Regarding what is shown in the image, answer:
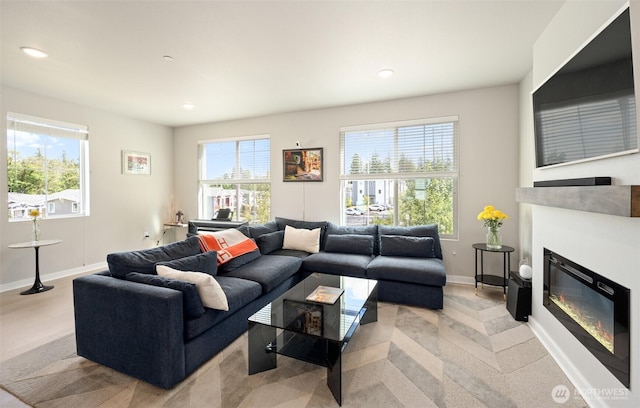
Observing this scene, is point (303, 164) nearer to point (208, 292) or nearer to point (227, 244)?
point (227, 244)

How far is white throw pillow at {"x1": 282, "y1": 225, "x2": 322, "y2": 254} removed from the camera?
4039 millimetres

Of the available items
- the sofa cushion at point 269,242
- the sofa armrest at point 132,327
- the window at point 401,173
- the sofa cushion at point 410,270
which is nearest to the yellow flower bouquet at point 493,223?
the window at point 401,173

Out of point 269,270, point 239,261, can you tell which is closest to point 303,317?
point 269,270

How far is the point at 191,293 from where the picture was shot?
75.0 inches

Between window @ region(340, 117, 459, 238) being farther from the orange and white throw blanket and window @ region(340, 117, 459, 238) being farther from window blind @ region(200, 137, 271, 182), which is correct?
the orange and white throw blanket

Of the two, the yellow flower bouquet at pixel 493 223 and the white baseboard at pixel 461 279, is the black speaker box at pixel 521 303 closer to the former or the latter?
the yellow flower bouquet at pixel 493 223

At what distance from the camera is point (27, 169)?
3.83 metres

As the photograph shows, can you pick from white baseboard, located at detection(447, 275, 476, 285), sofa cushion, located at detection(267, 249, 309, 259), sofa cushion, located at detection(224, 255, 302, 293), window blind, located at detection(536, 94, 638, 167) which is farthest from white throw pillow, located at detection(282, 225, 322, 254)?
window blind, located at detection(536, 94, 638, 167)

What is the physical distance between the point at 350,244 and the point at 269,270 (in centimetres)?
131

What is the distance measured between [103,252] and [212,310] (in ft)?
12.7

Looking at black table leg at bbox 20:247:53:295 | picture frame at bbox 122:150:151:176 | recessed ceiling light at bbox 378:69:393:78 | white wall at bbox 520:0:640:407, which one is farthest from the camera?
picture frame at bbox 122:150:151:176

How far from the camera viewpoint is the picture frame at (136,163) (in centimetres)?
498

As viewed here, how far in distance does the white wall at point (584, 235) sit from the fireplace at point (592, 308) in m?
0.05

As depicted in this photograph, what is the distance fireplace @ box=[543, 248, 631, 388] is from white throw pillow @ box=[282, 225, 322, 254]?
8.58ft
